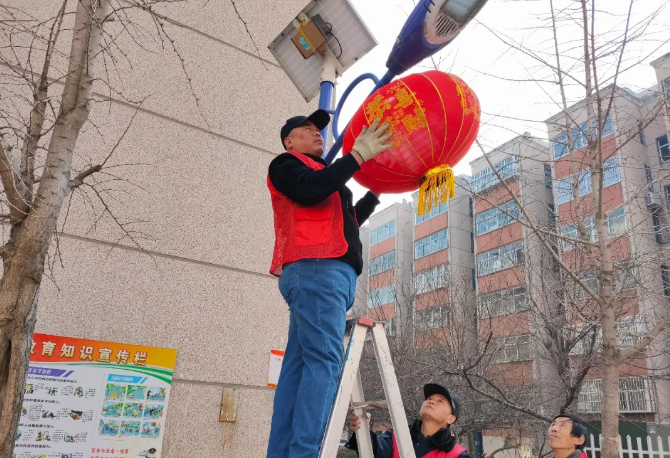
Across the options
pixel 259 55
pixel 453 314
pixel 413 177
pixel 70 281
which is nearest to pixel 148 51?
pixel 259 55

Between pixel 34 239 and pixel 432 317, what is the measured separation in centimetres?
1312

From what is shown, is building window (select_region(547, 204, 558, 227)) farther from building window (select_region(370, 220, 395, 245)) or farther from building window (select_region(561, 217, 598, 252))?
building window (select_region(370, 220, 395, 245))

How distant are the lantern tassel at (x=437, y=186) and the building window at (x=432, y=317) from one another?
1105 centimetres

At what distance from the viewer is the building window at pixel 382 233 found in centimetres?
2927

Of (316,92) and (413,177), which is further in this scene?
(316,92)

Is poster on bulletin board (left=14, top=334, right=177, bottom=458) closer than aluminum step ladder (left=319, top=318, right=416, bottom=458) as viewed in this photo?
No

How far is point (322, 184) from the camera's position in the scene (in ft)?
6.59

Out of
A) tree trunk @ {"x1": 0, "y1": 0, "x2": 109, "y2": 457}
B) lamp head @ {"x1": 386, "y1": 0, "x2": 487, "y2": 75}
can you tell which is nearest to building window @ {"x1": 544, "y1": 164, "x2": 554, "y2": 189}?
lamp head @ {"x1": 386, "y1": 0, "x2": 487, "y2": 75}

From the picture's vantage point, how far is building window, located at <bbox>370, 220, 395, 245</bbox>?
29266 mm

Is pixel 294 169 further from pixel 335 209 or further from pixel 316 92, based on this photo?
pixel 316 92

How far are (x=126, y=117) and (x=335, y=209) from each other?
2043 millimetres

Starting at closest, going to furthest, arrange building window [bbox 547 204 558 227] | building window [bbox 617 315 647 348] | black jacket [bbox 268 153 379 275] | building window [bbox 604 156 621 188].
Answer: black jacket [bbox 268 153 379 275], building window [bbox 617 315 647 348], building window [bbox 604 156 621 188], building window [bbox 547 204 558 227]

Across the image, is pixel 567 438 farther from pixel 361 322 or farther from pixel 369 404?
pixel 361 322

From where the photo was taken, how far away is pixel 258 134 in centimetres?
396
